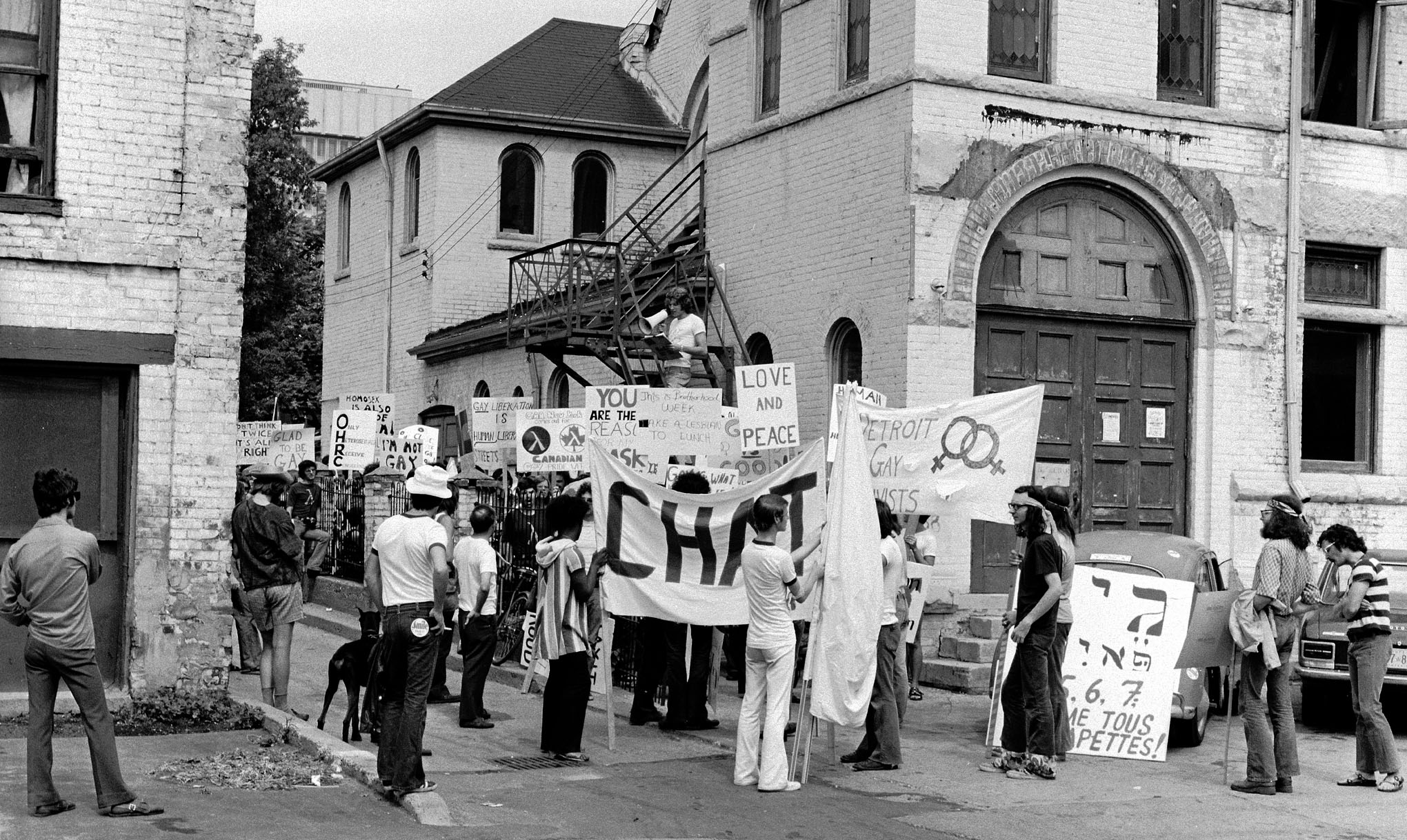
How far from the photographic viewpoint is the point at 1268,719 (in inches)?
444

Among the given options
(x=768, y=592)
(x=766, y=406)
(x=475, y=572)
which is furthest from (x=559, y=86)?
(x=768, y=592)

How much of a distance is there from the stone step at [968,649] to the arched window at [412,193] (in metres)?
18.6

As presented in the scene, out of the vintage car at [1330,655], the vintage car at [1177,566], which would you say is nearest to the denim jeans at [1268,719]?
the vintage car at [1177,566]

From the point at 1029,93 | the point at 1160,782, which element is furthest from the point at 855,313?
the point at 1160,782

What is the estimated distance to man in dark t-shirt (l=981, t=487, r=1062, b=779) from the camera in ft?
37.9

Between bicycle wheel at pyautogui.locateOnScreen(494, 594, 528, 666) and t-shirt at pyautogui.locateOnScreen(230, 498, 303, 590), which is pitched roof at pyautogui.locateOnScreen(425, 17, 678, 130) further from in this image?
t-shirt at pyautogui.locateOnScreen(230, 498, 303, 590)

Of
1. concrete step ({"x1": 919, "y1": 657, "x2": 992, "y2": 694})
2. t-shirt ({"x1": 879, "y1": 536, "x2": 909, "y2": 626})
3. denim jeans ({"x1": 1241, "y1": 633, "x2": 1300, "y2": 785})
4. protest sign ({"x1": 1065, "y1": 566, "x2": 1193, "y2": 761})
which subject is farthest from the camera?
concrete step ({"x1": 919, "y1": 657, "x2": 992, "y2": 694})

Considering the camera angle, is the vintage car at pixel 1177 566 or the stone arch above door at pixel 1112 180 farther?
the stone arch above door at pixel 1112 180

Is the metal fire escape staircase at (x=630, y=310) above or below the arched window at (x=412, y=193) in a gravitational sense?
below

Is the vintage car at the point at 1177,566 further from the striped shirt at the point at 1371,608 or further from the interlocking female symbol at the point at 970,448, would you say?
the striped shirt at the point at 1371,608

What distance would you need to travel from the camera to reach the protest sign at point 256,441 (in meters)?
25.9

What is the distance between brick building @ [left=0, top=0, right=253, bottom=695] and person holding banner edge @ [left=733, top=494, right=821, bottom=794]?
15.2 ft

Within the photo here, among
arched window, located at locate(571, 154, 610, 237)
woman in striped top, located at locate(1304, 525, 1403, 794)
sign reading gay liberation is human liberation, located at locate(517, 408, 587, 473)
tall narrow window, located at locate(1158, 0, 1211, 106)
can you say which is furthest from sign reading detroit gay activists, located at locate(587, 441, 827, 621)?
arched window, located at locate(571, 154, 610, 237)

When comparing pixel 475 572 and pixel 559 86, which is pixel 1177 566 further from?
pixel 559 86
